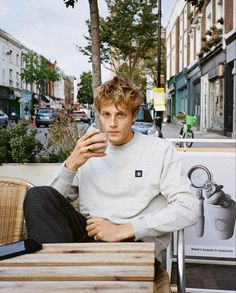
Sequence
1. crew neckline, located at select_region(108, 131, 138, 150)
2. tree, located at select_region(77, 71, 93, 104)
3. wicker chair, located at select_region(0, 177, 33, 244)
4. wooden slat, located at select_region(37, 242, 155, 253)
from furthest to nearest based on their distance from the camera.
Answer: tree, located at select_region(77, 71, 93, 104) → wicker chair, located at select_region(0, 177, 33, 244) → crew neckline, located at select_region(108, 131, 138, 150) → wooden slat, located at select_region(37, 242, 155, 253)

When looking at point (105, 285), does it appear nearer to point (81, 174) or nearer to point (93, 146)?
point (93, 146)

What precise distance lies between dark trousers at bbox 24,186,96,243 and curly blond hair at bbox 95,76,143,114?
0.50m

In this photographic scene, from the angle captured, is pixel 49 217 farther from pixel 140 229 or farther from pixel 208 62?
pixel 208 62

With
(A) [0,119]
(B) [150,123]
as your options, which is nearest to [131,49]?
(A) [0,119]

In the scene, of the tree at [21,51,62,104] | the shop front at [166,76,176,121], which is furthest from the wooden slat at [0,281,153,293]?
the shop front at [166,76,176,121]

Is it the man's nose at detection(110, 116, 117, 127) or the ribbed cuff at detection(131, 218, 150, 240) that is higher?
the man's nose at detection(110, 116, 117, 127)

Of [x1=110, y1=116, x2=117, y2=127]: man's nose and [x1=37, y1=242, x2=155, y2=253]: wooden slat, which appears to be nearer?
[x1=37, y1=242, x2=155, y2=253]: wooden slat

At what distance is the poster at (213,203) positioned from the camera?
3295mm

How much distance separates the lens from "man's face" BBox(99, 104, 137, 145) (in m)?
2.28

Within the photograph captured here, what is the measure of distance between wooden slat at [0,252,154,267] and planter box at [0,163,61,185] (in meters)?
4.72

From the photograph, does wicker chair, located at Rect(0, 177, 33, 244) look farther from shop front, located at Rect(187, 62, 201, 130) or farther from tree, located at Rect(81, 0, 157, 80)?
shop front, located at Rect(187, 62, 201, 130)

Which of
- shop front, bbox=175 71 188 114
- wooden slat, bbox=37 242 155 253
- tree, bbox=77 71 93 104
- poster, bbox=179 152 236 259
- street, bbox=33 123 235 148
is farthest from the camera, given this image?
tree, bbox=77 71 93 104

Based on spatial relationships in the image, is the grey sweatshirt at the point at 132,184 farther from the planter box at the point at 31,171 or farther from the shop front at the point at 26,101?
the shop front at the point at 26,101

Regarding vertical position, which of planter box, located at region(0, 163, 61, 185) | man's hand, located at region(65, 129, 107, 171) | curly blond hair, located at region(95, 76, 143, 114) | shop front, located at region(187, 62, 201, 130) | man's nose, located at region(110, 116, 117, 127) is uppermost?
shop front, located at region(187, 62, 201, 130)
